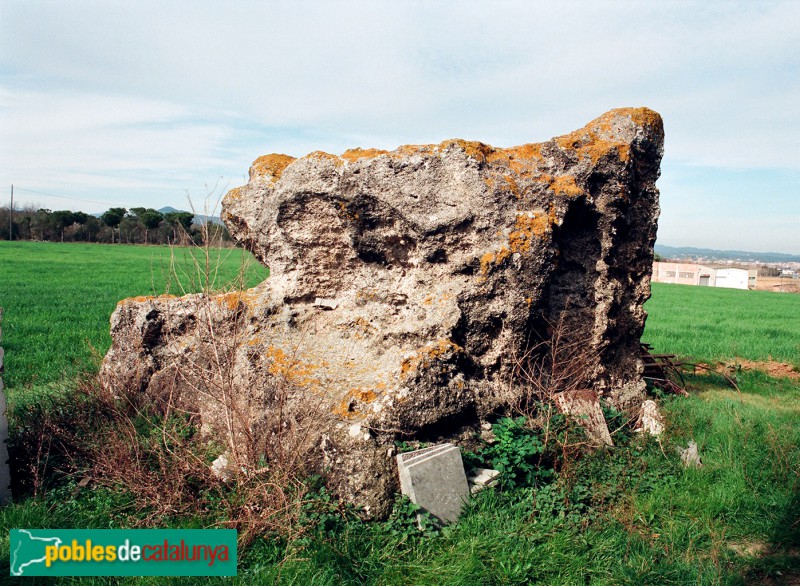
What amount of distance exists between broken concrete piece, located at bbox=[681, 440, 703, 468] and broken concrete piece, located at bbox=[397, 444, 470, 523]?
2.38 meters

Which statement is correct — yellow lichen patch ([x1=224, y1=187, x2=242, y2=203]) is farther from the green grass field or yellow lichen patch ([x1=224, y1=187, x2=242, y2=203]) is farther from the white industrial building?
the white industrial building

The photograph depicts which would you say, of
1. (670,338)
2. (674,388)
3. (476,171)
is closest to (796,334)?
(670,338)

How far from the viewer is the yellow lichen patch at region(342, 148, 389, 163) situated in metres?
5.47

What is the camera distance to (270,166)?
608 centimetres

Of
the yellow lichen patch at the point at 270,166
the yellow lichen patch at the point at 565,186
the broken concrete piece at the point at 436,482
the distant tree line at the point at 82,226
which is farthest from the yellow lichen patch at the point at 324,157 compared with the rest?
the distant tree line at the point at 82,226

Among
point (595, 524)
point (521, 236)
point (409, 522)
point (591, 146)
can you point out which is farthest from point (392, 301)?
point (591, 146)

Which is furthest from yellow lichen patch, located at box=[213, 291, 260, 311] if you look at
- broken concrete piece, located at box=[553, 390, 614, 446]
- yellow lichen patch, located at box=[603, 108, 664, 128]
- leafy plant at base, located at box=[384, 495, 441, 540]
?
yellow lichen patch, located at box=[603, 108, 664, 128]

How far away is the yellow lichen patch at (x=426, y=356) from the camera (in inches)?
180

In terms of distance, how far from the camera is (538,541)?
12.9 feet

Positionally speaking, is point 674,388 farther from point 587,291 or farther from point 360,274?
point 360,274

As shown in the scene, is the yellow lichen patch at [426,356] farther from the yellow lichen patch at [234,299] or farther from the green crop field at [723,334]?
the green crop field at [723,334]

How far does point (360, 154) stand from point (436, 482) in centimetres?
326

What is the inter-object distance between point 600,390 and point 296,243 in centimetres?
382

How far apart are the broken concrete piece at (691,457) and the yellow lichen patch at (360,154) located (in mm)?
4157
